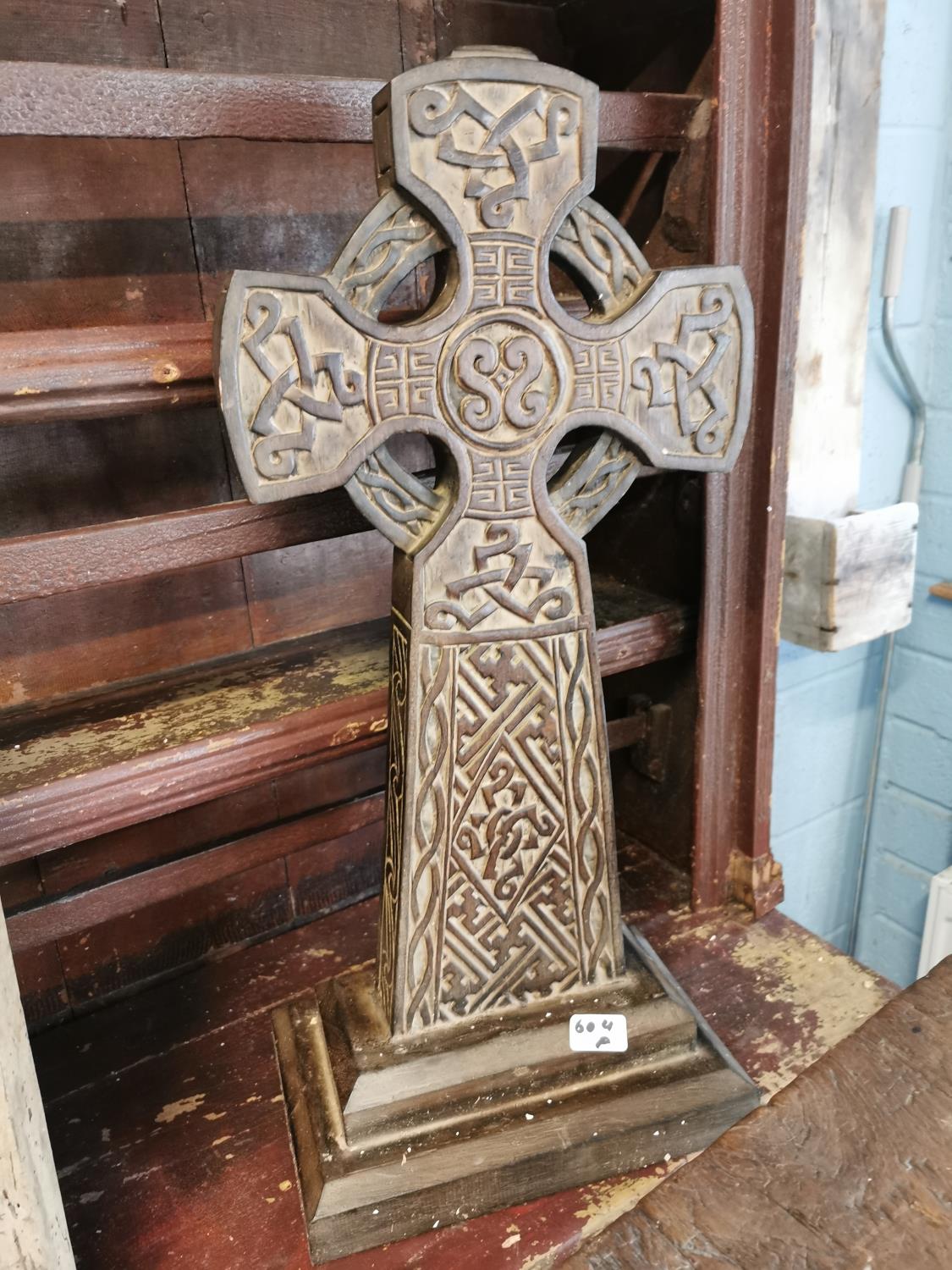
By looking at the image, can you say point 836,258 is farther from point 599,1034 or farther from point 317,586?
point 599,1034

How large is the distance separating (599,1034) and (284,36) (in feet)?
3.74

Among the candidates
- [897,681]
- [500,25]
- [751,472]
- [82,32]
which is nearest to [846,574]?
[751,472]

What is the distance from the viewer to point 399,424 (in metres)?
0.78

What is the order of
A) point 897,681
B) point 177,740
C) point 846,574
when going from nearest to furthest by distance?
1. point 177,740
2. point 846,574
3. point 897,681

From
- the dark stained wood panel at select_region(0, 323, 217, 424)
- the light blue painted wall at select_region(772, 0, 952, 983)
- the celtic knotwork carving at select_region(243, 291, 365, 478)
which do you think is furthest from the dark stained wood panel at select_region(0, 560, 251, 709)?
the light blue painted wall at select_region(772, 0, 952, 983)

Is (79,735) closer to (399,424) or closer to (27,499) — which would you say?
(27,499)

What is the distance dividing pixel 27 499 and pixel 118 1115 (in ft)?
2.22

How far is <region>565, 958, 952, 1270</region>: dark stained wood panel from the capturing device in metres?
0.46

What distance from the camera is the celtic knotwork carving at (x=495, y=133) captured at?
71cm

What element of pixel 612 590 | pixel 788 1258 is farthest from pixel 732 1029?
pixel 788 1258

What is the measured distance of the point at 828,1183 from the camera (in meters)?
0.49

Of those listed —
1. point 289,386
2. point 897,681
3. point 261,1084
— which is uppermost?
point 289,386

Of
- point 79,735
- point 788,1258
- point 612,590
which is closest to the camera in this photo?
point 788,1258

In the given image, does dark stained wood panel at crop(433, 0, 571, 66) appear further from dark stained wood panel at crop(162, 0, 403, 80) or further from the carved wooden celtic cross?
the carved wooden celtic cross
